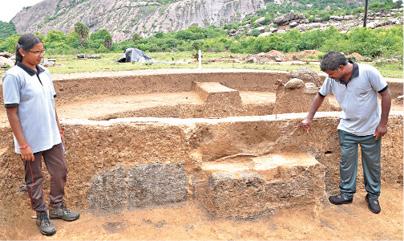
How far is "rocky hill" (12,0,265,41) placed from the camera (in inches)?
3004

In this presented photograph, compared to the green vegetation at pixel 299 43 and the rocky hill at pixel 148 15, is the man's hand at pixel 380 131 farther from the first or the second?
A: the rocky hill at pixel 148 15

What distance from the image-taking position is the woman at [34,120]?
2.84 metres

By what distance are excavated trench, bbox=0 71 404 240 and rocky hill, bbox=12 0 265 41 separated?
6936 centimetres

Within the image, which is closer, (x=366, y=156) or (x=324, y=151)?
(x=366, y=156)

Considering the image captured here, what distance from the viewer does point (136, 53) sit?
631 inches

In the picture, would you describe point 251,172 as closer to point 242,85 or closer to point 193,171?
point 193,171

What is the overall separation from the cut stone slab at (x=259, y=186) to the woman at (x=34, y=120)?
3.79 feet

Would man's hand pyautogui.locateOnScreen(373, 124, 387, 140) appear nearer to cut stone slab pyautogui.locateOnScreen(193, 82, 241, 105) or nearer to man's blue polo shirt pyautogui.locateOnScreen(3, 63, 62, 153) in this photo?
man's blue polo shirt pyautogui.locateOnScreen(3, 63, 62, 153)

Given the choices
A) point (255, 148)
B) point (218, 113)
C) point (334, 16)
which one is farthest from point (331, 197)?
point (334, 16)

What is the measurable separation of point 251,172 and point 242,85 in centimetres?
691

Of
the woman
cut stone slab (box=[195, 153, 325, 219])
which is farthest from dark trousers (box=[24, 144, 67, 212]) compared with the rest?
cut stone slab (box=[195, 153, 325, 219])

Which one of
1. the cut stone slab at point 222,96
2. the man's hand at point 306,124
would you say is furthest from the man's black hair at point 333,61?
the cut stone slab at point 222,96

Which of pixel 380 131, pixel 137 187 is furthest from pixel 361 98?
pixel 137 187

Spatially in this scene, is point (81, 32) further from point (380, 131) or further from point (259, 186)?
point (380, 131)
